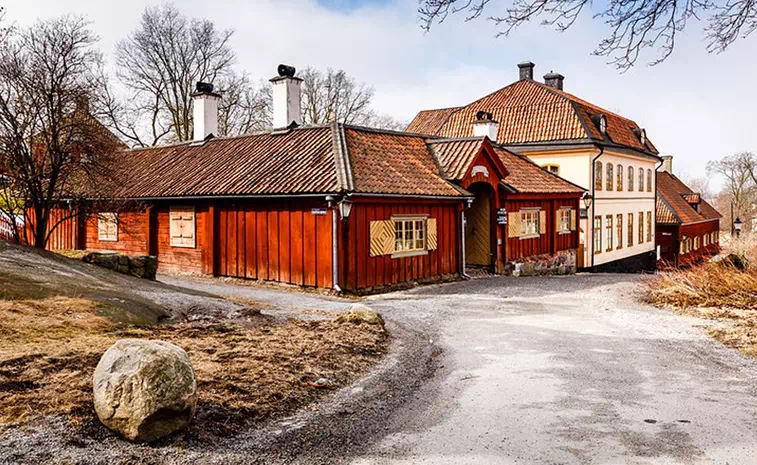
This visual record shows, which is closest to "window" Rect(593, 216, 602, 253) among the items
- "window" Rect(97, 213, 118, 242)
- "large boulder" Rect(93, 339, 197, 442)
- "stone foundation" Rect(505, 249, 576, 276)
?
"stone foundation" Rect(505, 249, 576, 276)

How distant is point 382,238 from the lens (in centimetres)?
1692

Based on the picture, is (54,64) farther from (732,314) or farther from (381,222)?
(732,314)

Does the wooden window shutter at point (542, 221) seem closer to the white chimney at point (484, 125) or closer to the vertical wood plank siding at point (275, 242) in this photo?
the white chimney at point (484, 125)

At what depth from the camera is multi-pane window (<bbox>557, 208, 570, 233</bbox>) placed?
2617 centimetres

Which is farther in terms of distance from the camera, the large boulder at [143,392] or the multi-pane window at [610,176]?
the multi-pane window at [610,176]

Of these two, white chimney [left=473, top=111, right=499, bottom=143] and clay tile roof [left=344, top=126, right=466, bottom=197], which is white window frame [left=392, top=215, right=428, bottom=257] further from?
white chimney [left=473, top=111, right=499, bottom=143]

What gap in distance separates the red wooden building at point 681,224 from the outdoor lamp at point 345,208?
28.1m

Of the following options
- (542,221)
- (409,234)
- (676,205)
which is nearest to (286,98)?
(409,234)

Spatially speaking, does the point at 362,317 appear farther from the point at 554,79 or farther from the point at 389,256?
the point at 554,79

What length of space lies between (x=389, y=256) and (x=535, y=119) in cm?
1791

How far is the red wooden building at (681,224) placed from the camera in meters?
43.1

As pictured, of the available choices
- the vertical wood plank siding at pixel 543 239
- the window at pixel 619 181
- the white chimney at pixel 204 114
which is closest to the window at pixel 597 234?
the window at pixel 619 181

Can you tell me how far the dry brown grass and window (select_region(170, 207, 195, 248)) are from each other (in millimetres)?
9936

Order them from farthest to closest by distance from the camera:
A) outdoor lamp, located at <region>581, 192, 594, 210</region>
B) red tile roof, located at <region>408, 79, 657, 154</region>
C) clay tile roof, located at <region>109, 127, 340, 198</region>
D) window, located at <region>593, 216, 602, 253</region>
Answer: window, located at <region>593, 216, 602, 253</region> < red tile roof, located at <region>408, 79, 657, 154</region> < outdoor lamp, located at <region>581, 192, 594, 210</region> < clay tile roof, located at <region>109, 127, 340, 198</region>
